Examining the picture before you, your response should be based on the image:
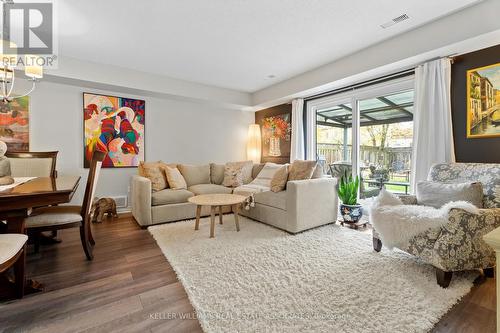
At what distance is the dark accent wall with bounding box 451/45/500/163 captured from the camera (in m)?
2.36

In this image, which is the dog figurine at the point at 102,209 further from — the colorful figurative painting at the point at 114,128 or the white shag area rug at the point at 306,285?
the white shag area rug at the point at 306,285

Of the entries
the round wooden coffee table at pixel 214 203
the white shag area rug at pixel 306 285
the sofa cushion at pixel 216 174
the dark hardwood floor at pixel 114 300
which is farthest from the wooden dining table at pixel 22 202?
the sofa cushion at pixel 216 174

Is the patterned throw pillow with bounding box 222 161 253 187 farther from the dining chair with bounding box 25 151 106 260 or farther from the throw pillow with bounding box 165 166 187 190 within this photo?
the dining chair with bounding box 25 151 106 260

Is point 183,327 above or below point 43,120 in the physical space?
below

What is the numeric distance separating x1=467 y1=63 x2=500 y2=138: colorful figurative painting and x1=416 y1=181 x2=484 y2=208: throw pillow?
86 centimetres

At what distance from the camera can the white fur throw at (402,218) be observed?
1.73m

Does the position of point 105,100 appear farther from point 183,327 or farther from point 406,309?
point 406,309

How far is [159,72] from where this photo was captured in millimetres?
3830

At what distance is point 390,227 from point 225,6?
8.34ft

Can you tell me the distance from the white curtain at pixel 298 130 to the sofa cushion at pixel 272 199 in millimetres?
1413

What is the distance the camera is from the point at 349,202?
3.22 m

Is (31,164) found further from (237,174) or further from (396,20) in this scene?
(396,20)

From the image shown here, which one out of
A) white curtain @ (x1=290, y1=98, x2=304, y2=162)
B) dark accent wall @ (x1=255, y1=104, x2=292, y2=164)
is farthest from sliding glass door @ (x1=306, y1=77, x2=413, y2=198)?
dark accent wall @ (x1=255, y1=104, x2=292, y2=164)

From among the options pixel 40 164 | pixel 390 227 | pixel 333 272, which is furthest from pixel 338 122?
pixel 40 164
